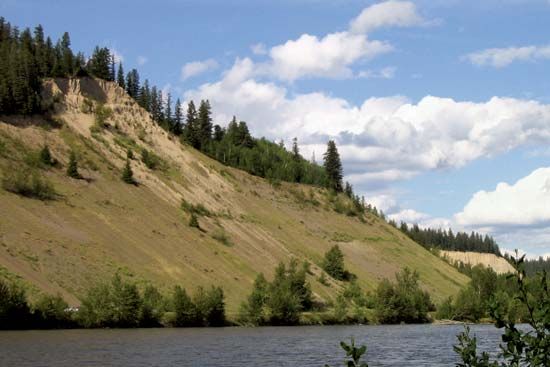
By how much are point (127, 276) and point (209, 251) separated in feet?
73.0

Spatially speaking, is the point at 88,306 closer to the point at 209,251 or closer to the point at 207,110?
the point at 209,251

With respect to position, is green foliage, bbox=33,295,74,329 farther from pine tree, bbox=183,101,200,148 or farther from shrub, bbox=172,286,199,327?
pine tree, bbox=183,101,200,148

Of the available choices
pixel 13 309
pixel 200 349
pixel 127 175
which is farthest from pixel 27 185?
pixel 200 349

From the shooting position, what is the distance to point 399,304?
123312mm

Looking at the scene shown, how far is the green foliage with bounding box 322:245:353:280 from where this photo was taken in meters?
138

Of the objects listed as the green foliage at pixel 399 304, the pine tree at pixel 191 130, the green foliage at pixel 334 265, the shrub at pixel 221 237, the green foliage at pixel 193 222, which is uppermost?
the pine tree at pixel 191 130

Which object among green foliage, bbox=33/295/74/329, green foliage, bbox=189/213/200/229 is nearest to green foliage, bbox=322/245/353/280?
green foliage, bbox=189/213/200/229

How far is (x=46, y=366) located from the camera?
44375 mm

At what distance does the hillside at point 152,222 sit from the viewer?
337ft

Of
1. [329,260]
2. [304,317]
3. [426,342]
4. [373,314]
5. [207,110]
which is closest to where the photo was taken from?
[426,342]

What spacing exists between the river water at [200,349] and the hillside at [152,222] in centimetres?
2314

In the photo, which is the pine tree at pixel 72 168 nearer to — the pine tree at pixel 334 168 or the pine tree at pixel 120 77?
the pine tree at pixel 120 77

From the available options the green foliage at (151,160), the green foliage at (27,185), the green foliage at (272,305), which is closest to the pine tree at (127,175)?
the green foliage at (151,160)

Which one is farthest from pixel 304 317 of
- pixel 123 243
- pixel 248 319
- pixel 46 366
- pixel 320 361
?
pixel 46 366
